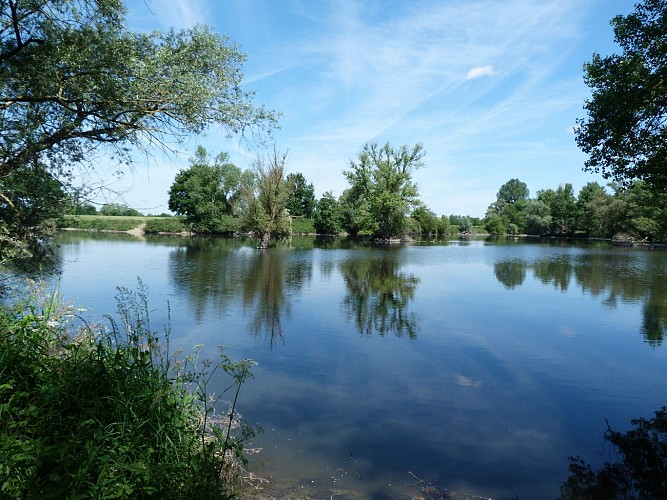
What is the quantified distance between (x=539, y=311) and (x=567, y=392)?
7.76m

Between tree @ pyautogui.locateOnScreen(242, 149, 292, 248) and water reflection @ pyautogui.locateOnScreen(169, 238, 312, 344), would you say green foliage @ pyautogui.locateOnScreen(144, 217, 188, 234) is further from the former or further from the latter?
water reflection @ pyautogui.locateOnScreen(169, 238, 312, 344)

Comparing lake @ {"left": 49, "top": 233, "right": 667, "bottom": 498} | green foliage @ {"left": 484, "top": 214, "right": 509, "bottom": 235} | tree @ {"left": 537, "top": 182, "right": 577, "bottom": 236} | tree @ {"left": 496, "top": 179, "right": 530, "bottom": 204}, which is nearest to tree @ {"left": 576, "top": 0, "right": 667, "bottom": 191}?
lake @ {"left": 49, "top": 233, "right": 667, "bottom": 498}

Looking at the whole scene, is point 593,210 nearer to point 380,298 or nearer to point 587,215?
point 587,215

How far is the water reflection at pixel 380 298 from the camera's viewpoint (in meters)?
12.4

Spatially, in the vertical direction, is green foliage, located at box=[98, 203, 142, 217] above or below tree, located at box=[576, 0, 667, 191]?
below

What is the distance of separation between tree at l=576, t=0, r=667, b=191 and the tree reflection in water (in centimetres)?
483

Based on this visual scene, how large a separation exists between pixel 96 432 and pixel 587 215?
8985 cm

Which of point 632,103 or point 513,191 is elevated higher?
point 513,191

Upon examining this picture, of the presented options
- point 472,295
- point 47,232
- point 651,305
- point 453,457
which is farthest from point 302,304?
point 651,305

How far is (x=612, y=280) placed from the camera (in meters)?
22.6

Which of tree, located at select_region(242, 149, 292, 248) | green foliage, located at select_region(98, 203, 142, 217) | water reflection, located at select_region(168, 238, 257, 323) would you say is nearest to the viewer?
green foliage, located at select_region(98, 203, 142, 217)

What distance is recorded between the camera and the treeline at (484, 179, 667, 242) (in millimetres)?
55438

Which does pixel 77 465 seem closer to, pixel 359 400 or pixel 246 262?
pixel 359 400

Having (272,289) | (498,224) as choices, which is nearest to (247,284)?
(272,289)
